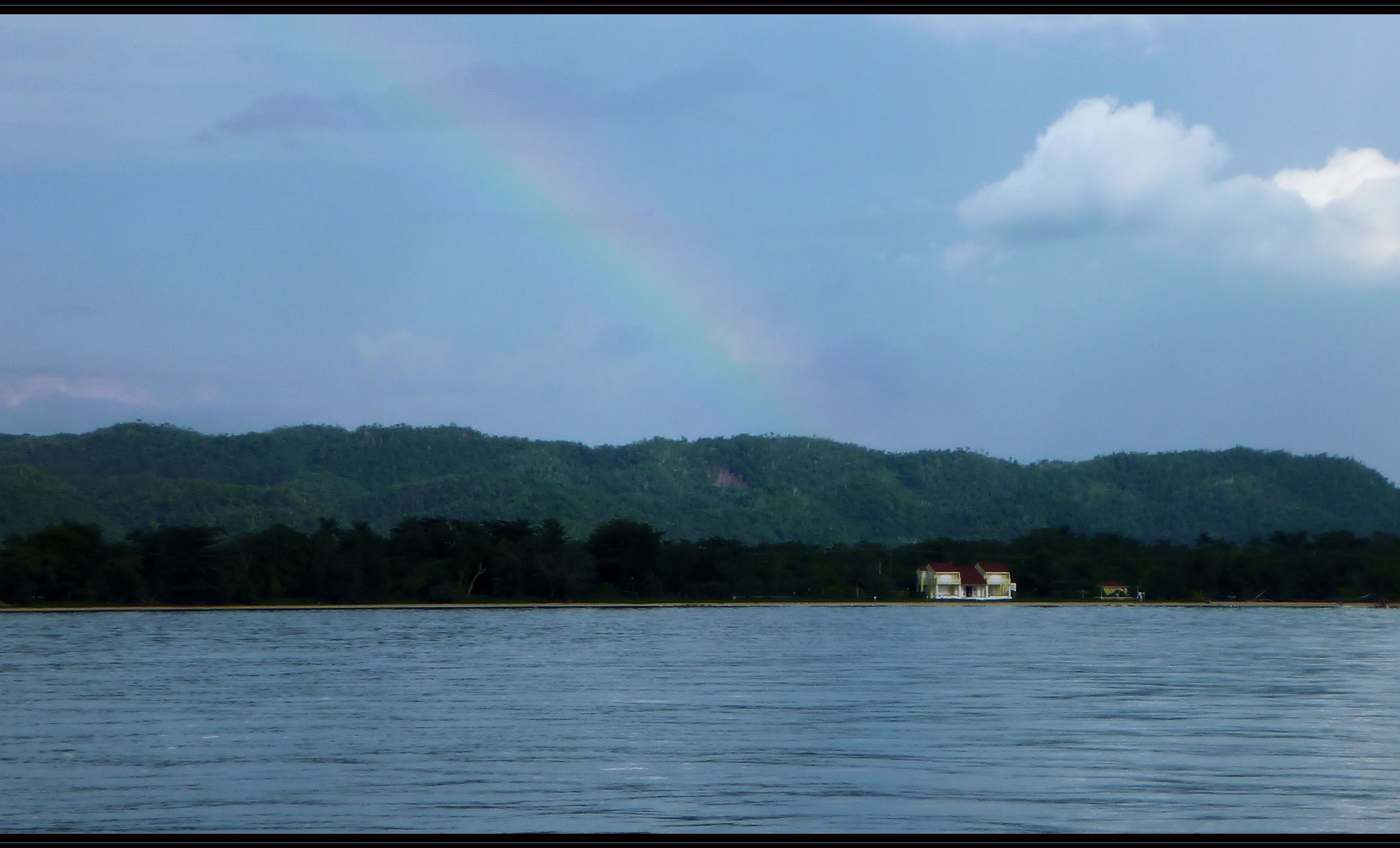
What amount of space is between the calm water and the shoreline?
42.7 meters

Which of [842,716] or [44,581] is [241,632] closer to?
[44,581]

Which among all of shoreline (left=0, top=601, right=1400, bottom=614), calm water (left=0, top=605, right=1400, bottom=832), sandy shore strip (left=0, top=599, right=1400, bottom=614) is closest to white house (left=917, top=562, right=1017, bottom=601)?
sandy shore strip (left=0, top=599, right=1400, bottom=614)

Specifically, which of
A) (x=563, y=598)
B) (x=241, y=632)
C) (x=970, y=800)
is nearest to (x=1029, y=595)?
(x=563, y=598)

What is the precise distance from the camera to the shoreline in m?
98.2

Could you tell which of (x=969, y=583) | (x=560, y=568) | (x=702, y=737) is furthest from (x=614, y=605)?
(x=702, y=737)

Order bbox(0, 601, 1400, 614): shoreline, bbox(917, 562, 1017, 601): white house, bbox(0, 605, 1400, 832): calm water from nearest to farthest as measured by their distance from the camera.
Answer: bbox(0, 605, 1400, 832): calm water
bbox(0, 601, 1400, 614): shoreline
bbox(917, 562, 1017, 601): white house

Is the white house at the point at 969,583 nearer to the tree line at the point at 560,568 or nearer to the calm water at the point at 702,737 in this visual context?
the tree line at the point at 560,568

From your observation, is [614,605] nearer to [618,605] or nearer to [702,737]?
[618,605]

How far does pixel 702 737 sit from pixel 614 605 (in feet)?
287

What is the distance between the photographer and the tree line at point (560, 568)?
10112cm

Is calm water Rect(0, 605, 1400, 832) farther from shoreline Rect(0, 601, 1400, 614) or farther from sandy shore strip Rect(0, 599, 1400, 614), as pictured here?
sandy shore strip Rect(0, 599, 1400, 614)

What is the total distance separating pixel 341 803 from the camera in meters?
20.5

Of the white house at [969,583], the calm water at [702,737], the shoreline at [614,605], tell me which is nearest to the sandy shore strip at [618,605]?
the shoreline at [614,605]
